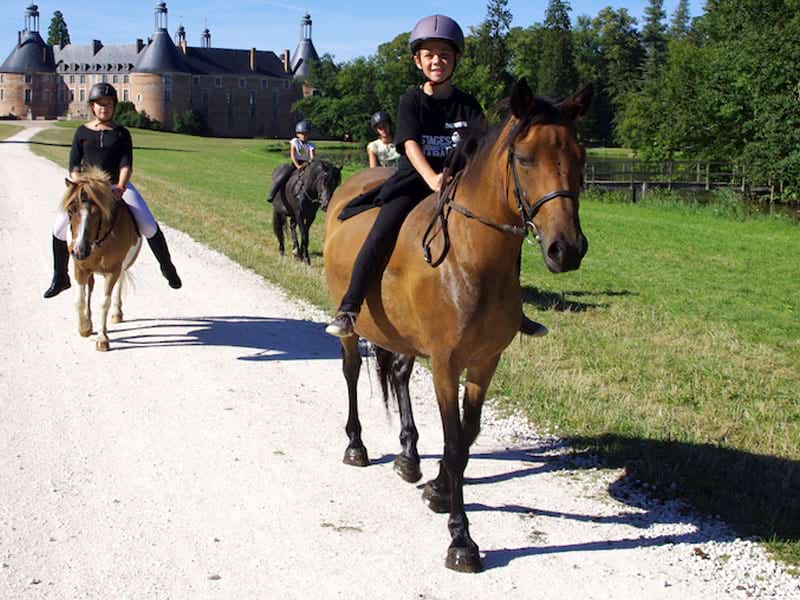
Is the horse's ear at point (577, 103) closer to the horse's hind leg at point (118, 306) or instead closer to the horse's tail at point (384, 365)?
the horse's tail at point (384, 365)

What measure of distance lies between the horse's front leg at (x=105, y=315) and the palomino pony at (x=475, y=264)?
14.3ft

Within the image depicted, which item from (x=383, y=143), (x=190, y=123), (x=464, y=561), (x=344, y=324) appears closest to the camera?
Result: (x=464, y=561)

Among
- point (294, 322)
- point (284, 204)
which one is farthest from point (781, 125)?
point (294, 322)

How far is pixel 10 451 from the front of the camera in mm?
6312

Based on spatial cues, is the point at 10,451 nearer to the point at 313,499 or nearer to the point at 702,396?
the point at 313,499

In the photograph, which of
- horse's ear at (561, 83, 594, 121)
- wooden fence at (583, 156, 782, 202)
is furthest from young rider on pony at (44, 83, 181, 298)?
wooden fence at (583, 156, 782, 202)

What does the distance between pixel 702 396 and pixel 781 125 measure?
1256 inches

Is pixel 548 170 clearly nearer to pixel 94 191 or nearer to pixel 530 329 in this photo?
pixel 530 329

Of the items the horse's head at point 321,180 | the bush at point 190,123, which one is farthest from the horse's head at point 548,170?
the bush at point 190,123

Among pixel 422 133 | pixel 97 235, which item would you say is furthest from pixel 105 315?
pixel 422 133

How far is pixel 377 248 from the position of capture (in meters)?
5.56

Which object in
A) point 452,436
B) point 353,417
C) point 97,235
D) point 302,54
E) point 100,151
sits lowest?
point 353,417

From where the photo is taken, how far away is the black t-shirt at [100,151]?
9.91 m

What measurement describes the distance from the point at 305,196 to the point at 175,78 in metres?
129
